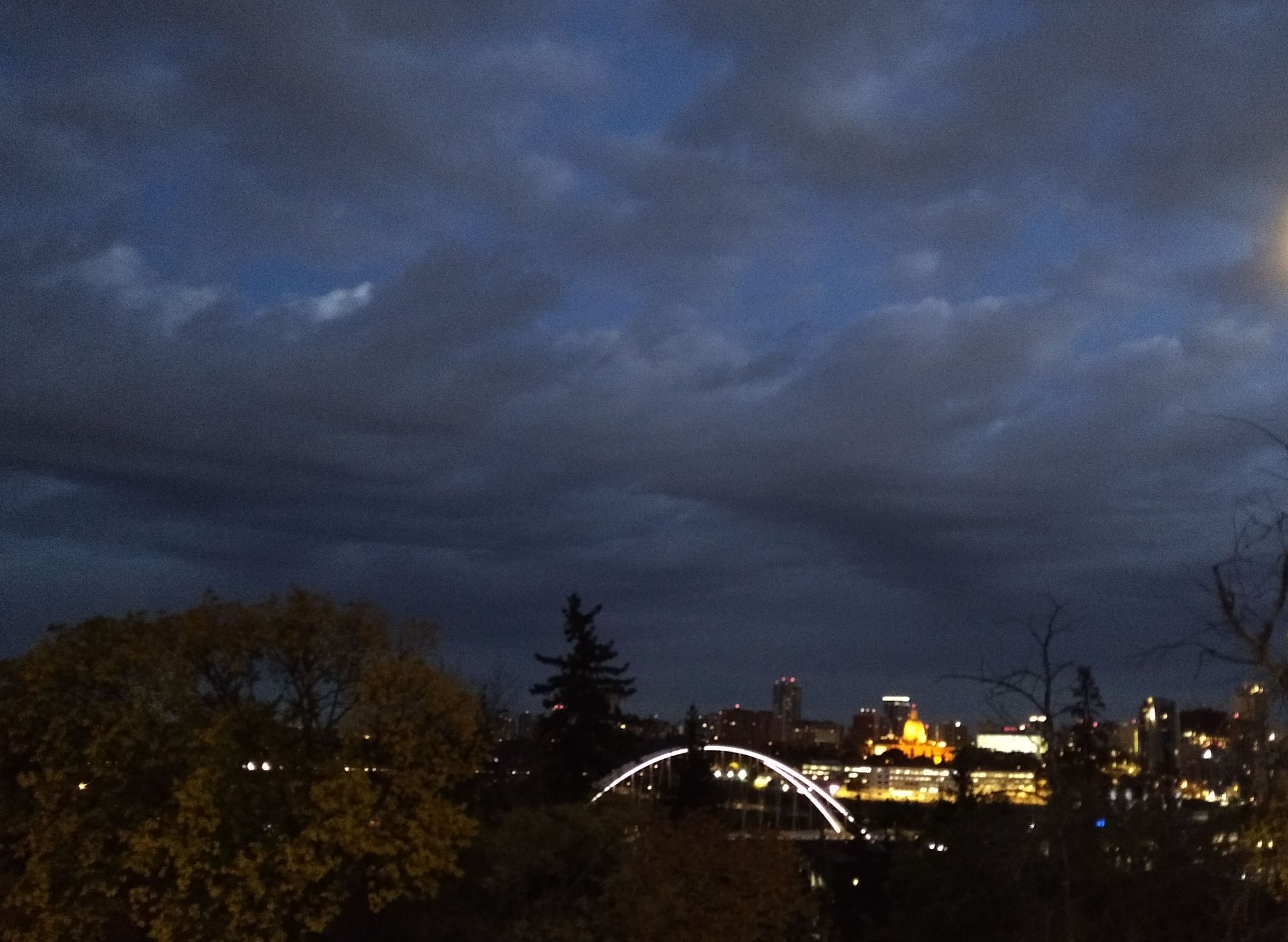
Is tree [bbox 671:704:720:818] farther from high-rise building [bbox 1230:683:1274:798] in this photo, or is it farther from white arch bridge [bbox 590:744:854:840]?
high-rise building [bbox 1230:683:1274:798]

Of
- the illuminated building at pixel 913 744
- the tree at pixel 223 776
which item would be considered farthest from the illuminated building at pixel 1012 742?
the illuminated building at pixel 913 744

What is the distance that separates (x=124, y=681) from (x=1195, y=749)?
1717 cm

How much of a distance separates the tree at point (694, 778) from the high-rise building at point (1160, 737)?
24.2 m

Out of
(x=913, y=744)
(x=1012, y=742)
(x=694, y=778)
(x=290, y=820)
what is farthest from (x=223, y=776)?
(x=913, y=744)

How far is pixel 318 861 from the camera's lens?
22.7 meters

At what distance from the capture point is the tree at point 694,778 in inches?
2020

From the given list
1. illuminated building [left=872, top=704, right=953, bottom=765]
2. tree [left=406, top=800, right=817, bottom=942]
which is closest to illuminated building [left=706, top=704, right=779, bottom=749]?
illuminated building [left=872, top=704, right=953, bottom=765]

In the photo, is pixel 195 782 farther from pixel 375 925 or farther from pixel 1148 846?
pixel 1148 846

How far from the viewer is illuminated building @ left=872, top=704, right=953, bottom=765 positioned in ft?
226

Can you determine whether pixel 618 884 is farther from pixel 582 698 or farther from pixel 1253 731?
pixel 582 698

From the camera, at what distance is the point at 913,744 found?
83.4 m

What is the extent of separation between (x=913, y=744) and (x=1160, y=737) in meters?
62.7

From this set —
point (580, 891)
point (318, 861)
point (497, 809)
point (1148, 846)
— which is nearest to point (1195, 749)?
point (1148, 846)

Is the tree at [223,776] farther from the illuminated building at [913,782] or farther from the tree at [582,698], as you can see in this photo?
the tree at [582,698]
